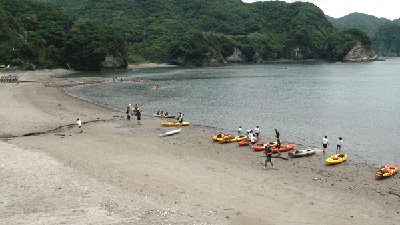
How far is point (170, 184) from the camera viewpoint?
1547 cm

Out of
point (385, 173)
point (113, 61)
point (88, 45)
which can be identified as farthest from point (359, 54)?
point (385, 173)

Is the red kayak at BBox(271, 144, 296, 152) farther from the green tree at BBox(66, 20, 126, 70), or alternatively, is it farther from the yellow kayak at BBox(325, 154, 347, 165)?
the green tree at BBox(66, 20, 126, 70)

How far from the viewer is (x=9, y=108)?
1407 inches

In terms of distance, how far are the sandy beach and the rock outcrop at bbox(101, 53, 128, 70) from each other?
106646 millimetres

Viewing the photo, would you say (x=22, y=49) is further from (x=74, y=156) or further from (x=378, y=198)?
(x=378, y=198)

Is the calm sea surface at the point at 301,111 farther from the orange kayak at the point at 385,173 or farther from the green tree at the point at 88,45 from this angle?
the green tree at the point at 88,45

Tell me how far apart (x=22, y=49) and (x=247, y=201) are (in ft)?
363

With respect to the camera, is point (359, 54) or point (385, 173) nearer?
point (385, 173)

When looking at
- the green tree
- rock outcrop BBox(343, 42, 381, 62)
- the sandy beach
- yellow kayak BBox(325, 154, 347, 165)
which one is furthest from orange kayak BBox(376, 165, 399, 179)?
rock outcrop BBox(343, 42, 381, 62)

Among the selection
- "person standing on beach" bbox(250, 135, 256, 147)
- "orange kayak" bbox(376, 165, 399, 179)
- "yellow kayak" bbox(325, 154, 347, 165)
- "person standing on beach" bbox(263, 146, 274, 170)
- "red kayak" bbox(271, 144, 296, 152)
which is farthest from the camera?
"person standing on beach" bbox(250, 135, 256, 147)

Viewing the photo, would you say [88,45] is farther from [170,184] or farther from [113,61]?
[170,184]

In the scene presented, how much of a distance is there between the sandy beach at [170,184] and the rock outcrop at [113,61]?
350 ft

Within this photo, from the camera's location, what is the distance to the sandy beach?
12.2m

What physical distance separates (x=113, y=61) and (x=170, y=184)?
124m
